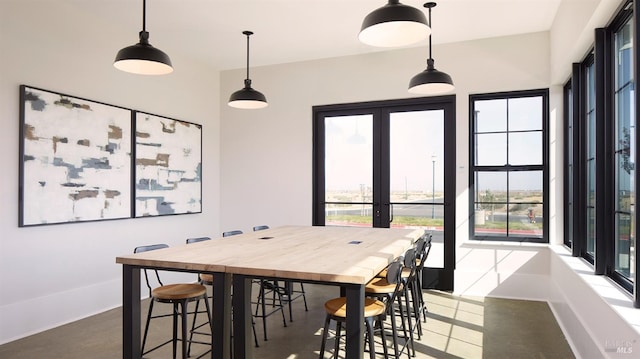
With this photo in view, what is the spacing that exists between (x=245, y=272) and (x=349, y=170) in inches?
156

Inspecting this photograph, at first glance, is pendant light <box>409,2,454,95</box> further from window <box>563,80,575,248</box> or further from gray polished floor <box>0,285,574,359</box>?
gray polished floor <box>0,285,574,359</box>

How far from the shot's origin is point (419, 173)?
590 centimetres

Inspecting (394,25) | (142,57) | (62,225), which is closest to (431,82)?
(394,25)

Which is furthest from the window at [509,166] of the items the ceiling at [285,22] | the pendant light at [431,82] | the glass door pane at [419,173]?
the pendant light at [431,82]

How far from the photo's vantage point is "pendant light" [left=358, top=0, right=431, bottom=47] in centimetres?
261

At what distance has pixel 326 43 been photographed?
5684mm

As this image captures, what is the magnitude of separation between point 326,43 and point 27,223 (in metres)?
3.98

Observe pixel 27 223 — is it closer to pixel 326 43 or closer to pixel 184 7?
pixel 184 7

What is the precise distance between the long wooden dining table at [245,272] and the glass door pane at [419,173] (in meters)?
2.56

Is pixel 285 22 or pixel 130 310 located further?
pixel 285 22

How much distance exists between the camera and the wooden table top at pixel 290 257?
7.97 ft

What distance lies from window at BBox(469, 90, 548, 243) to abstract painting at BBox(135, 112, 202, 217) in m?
3.93

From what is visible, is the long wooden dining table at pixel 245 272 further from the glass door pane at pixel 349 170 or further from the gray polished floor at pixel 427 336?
the glass door pane at pixel 349 170

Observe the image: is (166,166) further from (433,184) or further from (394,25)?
(394,25)
